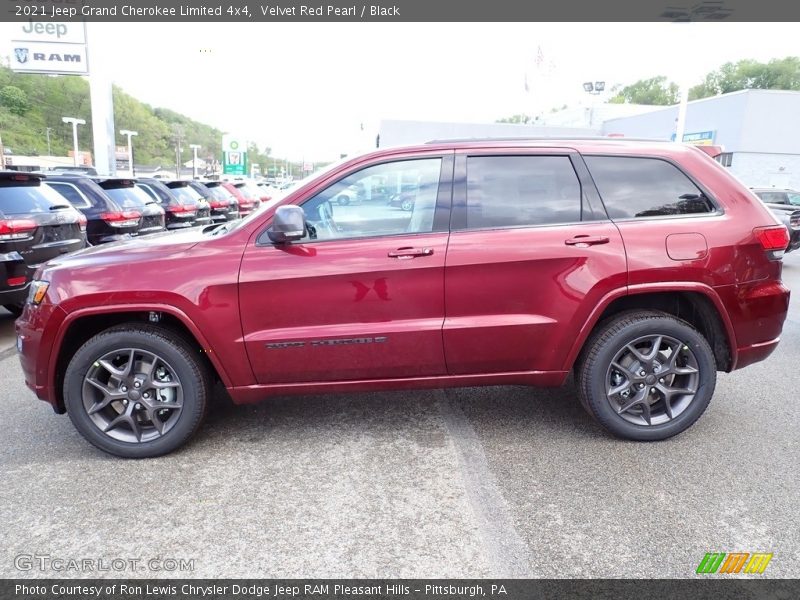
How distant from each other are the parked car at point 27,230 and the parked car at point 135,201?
2713 millimetres

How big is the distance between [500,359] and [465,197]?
102 centimetres

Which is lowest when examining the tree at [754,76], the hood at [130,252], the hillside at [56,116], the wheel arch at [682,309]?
the wheel arch at [682,309]

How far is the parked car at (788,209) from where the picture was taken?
1070 centimetres

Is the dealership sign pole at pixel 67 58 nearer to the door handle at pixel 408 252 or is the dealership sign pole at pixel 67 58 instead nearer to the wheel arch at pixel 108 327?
the wheel arch at pixel 108 327

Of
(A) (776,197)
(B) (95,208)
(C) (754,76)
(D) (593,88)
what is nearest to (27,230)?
(B) (95,208)

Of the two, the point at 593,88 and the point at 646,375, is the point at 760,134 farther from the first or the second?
the point at 646,375

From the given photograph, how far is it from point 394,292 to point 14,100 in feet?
300

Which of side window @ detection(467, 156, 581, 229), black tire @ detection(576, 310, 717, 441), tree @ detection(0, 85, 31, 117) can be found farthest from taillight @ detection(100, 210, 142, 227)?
tree @ detection(0, 85, 31, 117)

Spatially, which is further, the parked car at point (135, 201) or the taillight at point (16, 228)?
the parked car at point (135, 201)

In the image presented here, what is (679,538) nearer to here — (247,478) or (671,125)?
(247,478)

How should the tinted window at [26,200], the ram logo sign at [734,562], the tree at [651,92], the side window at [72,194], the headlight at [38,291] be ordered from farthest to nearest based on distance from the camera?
the tree at [651,92]
the side window at [72,194]
the tinted window at [26,200]
the headlight at [38,291]
the ram logo sign at [734,562]

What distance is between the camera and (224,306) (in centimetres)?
344

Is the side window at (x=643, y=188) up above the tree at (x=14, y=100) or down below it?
below

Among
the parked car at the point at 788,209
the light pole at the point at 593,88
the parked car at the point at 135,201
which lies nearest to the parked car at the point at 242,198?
the parked car at the point at 135,201
